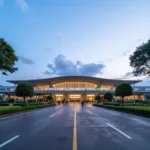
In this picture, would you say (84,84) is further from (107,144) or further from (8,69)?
(107,144)

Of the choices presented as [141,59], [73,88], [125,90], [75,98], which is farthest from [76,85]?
[141,59]

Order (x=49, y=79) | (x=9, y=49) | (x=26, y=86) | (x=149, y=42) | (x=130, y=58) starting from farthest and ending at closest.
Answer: (x=49, y=79), (x=26, y=86), (x=130, y=58), (x=149, y=42), (x=9, y=49)

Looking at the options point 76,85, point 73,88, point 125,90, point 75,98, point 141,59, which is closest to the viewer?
point 141,59

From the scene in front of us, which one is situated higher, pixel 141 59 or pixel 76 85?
pixel 76 85

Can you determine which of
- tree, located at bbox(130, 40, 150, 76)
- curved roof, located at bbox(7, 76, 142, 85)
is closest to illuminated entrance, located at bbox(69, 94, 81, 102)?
curved roof, located at bbox(7, 76, 142, 85)

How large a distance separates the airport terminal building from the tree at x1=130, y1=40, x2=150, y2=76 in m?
82.3

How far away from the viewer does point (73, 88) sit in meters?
120

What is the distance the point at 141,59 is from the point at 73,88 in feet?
296

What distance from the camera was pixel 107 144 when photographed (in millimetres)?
7988

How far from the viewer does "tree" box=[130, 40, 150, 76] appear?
29438 millimetres

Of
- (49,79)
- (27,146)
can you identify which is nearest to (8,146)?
(27,146)

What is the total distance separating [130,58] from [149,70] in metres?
→ 2.95

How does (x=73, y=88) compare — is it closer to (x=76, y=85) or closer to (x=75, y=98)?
(x=76, y=85)

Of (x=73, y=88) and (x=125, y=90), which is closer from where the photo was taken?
(x=125, y=90)
